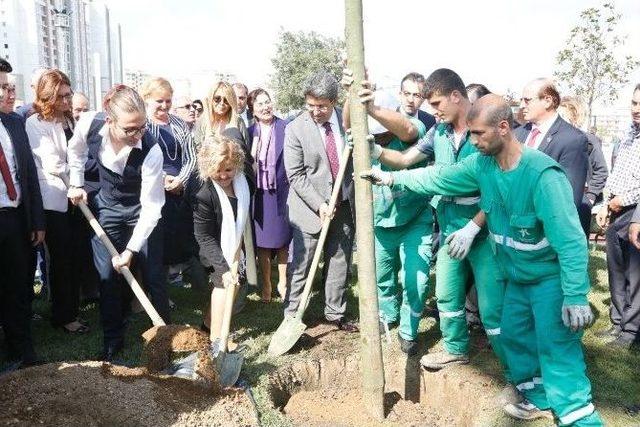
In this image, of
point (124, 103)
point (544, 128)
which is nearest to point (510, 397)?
point (544, 128)

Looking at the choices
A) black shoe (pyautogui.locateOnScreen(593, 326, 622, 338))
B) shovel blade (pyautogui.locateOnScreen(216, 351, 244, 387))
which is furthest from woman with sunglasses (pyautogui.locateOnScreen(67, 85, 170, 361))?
black shoe (pyautogui.locateOnScreen(593, 326, 622, 338))

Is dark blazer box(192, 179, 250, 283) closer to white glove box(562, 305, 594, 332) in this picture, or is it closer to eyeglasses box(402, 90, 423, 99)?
eyeglasses box(402, 90, 423, 99)

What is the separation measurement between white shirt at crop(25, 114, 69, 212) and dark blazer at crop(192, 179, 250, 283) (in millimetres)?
1101

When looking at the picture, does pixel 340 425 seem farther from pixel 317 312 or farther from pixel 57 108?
pixel 57 108

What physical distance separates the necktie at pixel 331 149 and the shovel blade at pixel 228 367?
5.40ft

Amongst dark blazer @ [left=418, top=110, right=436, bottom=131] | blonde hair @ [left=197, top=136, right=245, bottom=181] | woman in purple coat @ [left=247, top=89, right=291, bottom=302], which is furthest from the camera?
woman in purple coat @ [left=247, top=89, right=291, bottom=302]

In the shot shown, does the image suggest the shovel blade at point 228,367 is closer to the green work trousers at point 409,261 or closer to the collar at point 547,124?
the green work trousers at point 409,261

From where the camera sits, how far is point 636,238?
3.91m

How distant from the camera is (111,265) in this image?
155 inches

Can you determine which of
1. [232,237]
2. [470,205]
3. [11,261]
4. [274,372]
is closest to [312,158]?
[232,237]

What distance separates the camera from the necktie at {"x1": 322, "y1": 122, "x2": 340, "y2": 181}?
4.40 m

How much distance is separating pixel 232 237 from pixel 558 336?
2257 mm

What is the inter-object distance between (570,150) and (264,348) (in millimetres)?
2686

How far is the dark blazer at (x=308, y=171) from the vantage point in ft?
14.3
